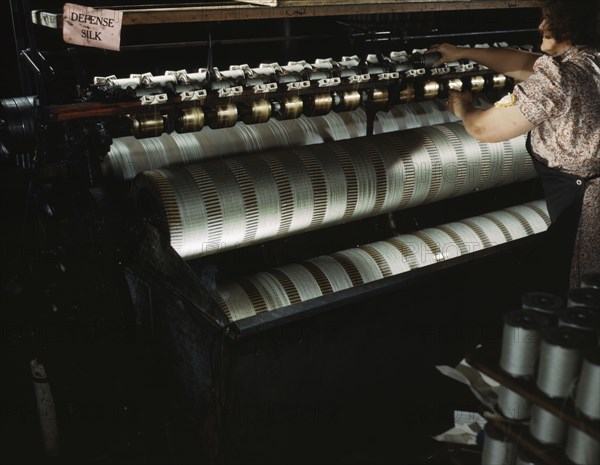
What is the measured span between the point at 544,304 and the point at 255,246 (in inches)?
54.3

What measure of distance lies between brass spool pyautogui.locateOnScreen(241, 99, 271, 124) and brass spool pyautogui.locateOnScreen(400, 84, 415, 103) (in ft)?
2.11

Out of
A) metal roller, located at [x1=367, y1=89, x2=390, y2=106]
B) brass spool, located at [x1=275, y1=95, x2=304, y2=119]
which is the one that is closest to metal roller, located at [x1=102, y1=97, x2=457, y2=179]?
brass spool, located at [x1=275, y1=95, x2=304, y2=119]

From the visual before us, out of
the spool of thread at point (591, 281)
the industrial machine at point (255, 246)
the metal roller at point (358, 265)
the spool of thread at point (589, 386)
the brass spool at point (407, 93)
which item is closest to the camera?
the spool of thread at point (589, 386)

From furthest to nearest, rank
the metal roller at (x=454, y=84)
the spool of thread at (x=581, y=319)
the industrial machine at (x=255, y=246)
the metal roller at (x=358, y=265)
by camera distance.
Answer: the metal roller at (x=454, y=84)
the metal roller at (x=358, y=265)
the industrial machine at (x=255, y=246)
the spool of thread at (x=581, y=319)

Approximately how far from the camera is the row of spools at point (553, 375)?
1.44m

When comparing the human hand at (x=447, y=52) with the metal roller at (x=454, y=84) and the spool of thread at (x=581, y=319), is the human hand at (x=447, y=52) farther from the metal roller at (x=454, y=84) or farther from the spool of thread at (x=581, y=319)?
the spool of thread at (x=581, y=319)

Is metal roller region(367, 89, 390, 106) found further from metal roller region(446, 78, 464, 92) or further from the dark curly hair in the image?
the dark curly hair

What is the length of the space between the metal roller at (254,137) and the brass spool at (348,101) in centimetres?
22

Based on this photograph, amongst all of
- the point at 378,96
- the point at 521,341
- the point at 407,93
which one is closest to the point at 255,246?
the point at 378,96

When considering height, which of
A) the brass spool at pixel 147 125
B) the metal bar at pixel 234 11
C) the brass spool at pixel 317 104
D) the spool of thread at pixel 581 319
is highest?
the metal bar at pixel 234 11

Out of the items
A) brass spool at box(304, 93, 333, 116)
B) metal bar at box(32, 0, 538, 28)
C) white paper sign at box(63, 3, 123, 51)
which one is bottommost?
brass spool at box(304, 93, 333, 116)

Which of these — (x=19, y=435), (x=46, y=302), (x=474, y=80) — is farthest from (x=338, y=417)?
(x=474, y=80)

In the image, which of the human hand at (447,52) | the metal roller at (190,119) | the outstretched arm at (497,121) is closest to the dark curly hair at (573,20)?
the outstretched arm at (497,121)

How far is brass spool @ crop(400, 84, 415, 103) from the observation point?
9.22 ft
